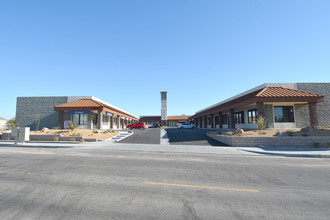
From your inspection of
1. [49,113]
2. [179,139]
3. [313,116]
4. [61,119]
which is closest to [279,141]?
[179,139]

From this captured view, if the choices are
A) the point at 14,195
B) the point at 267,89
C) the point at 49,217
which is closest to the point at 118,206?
the point at 49,217

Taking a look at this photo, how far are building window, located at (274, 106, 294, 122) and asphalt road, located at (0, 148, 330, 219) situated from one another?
57.7 feet

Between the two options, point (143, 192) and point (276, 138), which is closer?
point (143, 192)

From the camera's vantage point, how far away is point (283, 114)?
21.3 m

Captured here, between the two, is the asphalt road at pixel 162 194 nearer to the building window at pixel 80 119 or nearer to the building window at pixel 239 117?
the building window at pixel 239 117

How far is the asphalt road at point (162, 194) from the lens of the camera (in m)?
3.11

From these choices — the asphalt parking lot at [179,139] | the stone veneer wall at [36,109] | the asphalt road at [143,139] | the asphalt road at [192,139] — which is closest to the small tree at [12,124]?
the stone veneer wall at [36,109]

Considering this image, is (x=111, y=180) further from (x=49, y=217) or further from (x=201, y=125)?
(x=201, y=125)

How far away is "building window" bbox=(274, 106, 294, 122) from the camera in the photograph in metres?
21.2

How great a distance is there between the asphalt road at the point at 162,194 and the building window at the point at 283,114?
17591 millimetres

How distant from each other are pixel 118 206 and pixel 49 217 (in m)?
1.23

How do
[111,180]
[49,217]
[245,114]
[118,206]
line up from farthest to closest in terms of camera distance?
[245,114] → [111,180] → [118,206] → [49,217]

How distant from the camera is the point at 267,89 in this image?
2061cm

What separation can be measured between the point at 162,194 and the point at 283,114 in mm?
23520
